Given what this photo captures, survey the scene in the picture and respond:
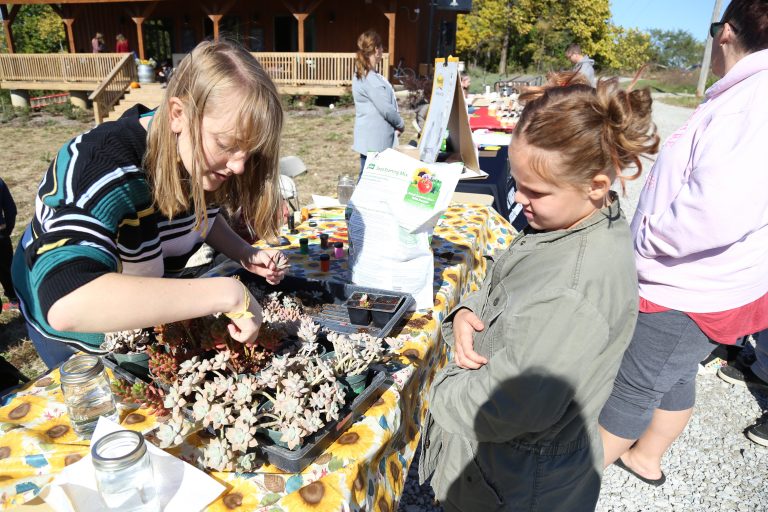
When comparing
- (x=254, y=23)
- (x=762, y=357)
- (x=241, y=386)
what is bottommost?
(x=762, y=357)

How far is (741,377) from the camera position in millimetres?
3088

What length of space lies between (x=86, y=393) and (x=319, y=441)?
1.82ft

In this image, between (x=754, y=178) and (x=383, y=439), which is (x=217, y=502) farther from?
(x=754, y=178)

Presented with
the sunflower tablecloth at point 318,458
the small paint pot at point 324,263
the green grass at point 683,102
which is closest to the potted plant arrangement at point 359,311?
the sunflower tablecloth at point 318,458

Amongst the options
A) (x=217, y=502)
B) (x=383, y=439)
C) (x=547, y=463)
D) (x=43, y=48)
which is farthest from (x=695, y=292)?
(x=43, y=48)

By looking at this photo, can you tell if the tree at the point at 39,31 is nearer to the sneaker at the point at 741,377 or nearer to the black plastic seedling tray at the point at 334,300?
the black plastic seedling tray at the point at 334,300

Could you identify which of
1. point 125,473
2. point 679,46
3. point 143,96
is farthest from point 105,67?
point 679,46

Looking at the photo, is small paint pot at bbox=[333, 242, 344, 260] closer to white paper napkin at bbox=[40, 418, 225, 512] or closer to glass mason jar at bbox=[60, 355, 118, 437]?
glass mason jar at bbox=[60, 355, 118, 437]

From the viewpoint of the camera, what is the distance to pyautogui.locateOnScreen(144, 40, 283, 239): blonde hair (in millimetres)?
1166

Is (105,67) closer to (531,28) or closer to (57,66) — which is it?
(57,66)

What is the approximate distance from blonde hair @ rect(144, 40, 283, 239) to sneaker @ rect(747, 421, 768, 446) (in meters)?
2.83

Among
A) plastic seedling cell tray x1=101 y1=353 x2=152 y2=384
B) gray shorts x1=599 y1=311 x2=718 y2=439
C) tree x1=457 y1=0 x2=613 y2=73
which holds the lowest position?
gray shorts x1=599 y1=311 x2=718 y2=439

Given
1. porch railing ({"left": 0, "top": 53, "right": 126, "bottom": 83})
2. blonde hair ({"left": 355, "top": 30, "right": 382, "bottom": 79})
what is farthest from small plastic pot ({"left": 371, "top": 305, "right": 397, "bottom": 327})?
porch railing ({"left": 0, "top": 53, "right": 126, "bottom": 83})

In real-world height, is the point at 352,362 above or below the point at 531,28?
below
